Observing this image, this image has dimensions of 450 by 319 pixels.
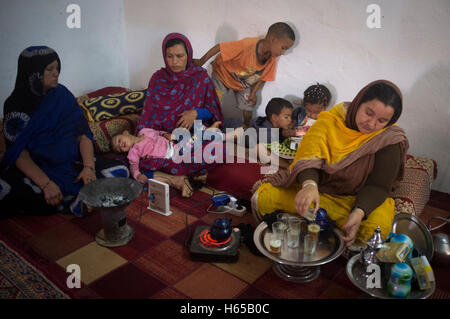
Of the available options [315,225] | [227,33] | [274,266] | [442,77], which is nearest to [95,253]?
[274,266]

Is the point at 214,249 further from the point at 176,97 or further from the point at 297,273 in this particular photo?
the point at 176,97

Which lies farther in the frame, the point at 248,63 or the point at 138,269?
the point at 248,63

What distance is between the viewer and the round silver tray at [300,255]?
156 cm

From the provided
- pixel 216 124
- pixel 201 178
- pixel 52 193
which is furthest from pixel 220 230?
pixel 216 124

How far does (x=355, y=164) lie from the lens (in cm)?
182

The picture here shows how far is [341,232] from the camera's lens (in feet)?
5.76

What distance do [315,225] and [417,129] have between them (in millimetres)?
1524

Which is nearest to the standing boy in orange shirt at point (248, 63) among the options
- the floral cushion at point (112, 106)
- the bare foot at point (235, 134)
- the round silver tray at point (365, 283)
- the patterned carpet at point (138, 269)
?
the bare foot at point (235, 134)

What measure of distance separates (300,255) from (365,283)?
0.29 m

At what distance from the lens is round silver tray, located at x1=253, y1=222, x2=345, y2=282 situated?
156 centimetres

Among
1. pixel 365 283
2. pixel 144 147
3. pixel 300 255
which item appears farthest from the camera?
pixel 144 147

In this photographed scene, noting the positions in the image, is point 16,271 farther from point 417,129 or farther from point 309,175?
point 417,129

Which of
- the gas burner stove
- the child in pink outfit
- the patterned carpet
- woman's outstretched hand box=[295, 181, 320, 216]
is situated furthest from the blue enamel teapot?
the child in pink outfit

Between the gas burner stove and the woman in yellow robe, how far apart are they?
354mm
